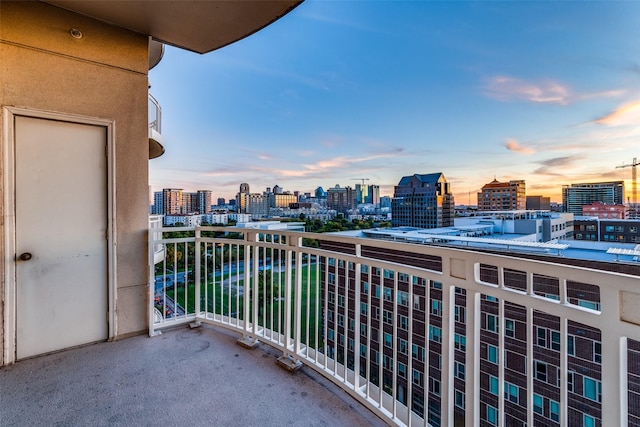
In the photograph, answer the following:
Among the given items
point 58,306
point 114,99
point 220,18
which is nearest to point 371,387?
point 58,306

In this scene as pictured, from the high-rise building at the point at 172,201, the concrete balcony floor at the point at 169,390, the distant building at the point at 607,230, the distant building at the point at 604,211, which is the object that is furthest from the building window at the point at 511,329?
the high-rise building at the point at 172,201

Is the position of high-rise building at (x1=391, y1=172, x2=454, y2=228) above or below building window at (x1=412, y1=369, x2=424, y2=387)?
above

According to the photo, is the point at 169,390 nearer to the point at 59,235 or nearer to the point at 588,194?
the point at 59,235

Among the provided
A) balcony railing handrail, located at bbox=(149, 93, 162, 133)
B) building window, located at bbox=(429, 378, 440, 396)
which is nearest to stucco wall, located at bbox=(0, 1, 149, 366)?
balcony railing handrail, located at bbox=(149, 93, 162, 133)

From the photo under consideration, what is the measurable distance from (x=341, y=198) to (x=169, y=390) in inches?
579

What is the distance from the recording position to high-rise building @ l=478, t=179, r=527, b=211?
15102mm

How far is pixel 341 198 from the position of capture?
53.7ft

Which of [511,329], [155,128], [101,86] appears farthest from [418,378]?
[101,86]

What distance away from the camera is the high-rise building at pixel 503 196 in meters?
15.1

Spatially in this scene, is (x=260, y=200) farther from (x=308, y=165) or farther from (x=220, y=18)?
(x=220, y=18)

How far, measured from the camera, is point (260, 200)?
12.8 metres

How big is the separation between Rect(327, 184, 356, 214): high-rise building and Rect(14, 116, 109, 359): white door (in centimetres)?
1235

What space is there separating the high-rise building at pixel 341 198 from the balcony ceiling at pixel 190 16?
482 inches

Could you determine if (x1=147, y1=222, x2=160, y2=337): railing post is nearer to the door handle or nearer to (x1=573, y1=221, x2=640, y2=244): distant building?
the door handle
